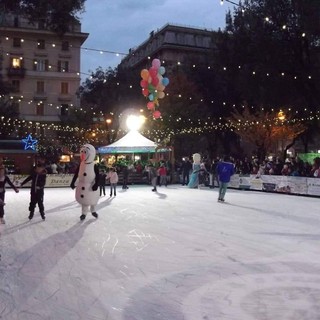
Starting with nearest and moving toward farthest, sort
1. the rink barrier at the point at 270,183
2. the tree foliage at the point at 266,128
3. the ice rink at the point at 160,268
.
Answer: the ice rink at the point at 160,268
the rink barrier at the point at 270,183
the tree foliage at the point at 266,128

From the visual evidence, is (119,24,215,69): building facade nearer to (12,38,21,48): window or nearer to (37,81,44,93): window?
(37,81,44,93): window

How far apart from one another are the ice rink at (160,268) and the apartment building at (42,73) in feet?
139

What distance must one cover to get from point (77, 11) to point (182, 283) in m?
9.54

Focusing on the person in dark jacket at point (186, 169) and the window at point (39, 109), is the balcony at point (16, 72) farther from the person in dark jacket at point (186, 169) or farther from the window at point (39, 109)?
the person in dark jacket at point (186, 169)

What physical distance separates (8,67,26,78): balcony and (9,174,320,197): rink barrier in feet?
98.2

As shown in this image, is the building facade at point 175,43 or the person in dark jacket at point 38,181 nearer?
the person in dark jacket at point 38,181

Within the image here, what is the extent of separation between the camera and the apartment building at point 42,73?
170ft

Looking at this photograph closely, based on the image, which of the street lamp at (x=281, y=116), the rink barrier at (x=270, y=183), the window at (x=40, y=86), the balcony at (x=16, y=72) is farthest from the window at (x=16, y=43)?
the street lamp at (x=281, y=116)

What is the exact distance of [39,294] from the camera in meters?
5.06

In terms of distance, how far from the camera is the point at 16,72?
168 feet

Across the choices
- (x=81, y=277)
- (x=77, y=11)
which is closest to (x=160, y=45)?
(x=77, y=11)

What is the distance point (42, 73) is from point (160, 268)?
162 ft

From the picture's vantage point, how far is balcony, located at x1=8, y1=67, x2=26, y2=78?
51.1 metres

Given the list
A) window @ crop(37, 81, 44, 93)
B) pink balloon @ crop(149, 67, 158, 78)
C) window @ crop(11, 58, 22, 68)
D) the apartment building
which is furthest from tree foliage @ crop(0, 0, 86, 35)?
window @ crop(37, 81, 44, 93)
